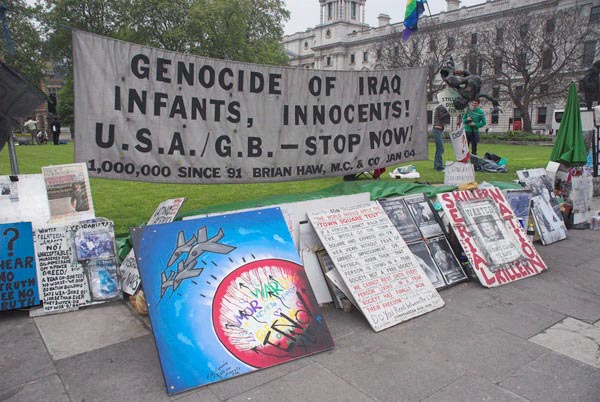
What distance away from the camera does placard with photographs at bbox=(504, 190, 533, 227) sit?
19.5ft

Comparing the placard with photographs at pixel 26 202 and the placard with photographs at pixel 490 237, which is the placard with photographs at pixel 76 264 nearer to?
the placard with photographs at pixel 26 202

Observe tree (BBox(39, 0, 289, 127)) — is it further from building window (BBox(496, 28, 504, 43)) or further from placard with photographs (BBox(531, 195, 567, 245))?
placard with photographs (BBox(531, 195, 567, 245))

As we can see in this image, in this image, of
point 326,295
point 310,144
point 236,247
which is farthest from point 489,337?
point 310,144

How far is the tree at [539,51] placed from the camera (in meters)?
37.7

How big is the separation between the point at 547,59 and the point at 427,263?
42764mm

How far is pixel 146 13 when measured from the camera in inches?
1569

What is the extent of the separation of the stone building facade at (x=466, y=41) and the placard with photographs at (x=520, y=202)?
5722 mm

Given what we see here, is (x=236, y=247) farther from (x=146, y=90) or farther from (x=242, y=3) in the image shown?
(x=242, y=3)

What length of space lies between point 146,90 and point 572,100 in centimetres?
657

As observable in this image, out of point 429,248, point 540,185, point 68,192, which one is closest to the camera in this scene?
point 68,192

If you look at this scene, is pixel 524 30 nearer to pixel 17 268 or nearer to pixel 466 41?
pixel 466 41

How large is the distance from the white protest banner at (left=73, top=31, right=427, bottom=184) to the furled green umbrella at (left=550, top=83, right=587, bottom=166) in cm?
256

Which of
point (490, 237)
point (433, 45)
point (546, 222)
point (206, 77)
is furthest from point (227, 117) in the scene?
point (433, 45)

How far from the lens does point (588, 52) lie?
125 ft
